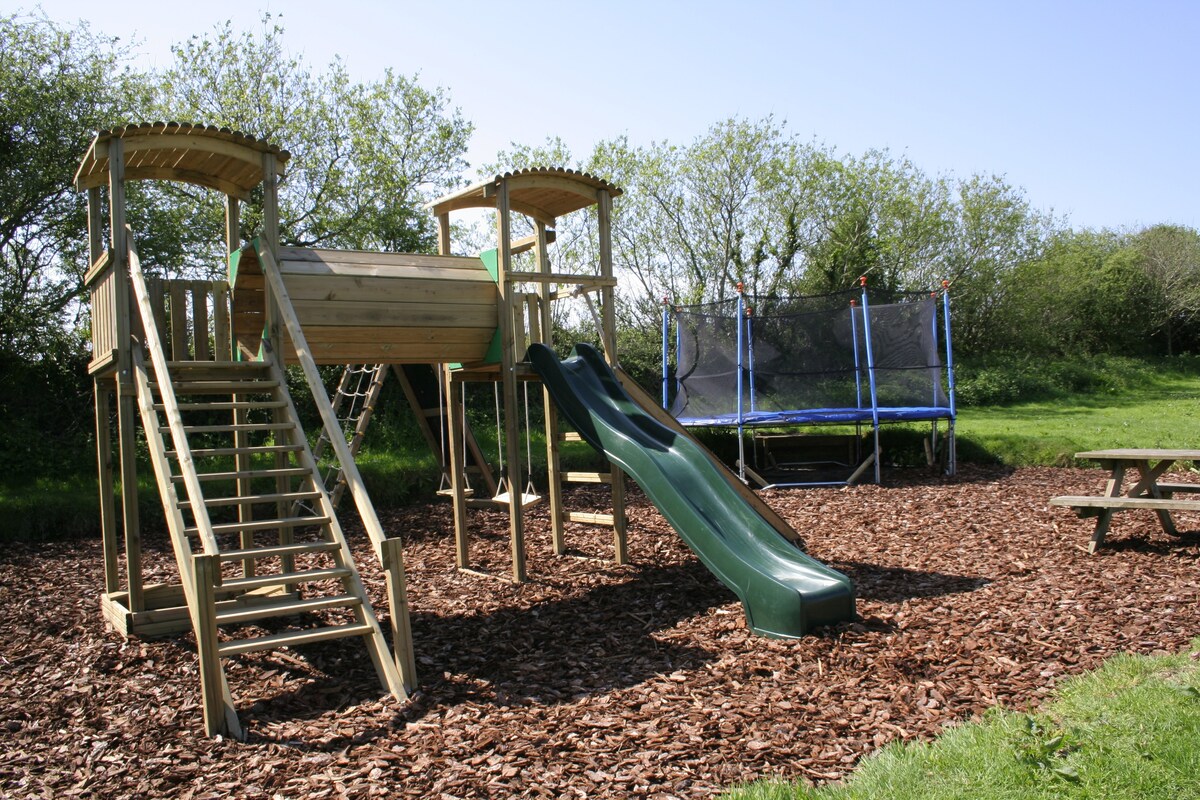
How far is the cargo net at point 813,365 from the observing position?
1297 cm

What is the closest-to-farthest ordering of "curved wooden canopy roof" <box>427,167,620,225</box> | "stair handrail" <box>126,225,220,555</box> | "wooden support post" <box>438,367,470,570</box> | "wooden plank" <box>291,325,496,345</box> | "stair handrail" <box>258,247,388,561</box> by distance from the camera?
"stair handrail" <box>126,225,220,555</box> → "stair handrail" <box>258,247,388,561</box> → "wooden plank" <box>291,325,496,345</box> → "curved wooden canopy roof" <box>427,167,620,225</box> → "wooden support post" <box>438,367,470,570</box>

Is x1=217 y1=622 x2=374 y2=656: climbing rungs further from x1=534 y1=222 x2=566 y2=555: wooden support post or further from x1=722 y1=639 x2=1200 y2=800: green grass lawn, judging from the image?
x1=534 y1=222 x2=566 y2=555: wooden support post

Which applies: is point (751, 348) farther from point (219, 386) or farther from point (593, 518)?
point (219, 386)

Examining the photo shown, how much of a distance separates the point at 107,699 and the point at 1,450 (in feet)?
30.8

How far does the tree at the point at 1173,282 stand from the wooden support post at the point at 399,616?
3250 centimetres

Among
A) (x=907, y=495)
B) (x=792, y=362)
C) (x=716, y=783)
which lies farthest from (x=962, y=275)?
(x=716, y=783)

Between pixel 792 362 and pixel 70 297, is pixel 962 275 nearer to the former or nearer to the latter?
pixel 792 362

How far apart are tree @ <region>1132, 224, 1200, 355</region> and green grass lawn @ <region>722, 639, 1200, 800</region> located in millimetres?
31613

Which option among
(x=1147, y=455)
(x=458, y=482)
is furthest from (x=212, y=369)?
(x=1147, y=455)

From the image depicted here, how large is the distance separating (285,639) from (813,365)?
10134 millimetres

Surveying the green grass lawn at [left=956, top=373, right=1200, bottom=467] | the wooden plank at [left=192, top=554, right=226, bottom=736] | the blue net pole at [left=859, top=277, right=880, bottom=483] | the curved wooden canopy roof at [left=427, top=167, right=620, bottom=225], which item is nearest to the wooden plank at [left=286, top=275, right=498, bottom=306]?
the curved wooden canopy roof at [left=427, top=167, right=620, bottom=225]

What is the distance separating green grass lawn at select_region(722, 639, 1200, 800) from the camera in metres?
3.12

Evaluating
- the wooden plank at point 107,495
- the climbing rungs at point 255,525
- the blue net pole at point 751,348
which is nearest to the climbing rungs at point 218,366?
the wooden plank at point 107,495

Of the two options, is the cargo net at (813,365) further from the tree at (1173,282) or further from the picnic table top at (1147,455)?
the tree at (1173,282)
